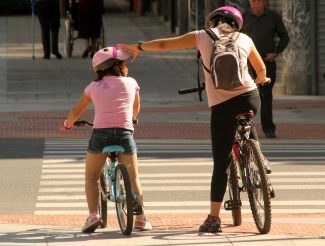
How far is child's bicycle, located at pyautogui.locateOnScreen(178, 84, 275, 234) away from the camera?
9383 mm

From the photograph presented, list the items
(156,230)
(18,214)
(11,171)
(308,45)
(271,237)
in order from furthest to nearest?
(308,45), (11,171), (18,214), (156,230), (271,237)

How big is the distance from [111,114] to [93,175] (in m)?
0.51

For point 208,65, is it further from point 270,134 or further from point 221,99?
point 270,134

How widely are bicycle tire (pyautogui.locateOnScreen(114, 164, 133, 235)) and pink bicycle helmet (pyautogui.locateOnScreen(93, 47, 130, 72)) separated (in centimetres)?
76

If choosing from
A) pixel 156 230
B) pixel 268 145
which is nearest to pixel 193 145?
pixel 268 145

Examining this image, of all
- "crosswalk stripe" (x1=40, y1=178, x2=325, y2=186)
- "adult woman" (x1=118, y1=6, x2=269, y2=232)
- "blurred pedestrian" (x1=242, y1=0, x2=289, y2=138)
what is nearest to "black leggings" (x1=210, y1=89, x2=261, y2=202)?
"adult woman" (x1=118, y1=6, x2=269, y2=232)

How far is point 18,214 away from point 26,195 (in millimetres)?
1224

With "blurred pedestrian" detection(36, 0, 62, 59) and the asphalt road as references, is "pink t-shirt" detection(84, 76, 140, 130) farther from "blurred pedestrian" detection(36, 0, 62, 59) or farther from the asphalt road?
"blurred pedestrian" detection(36, 0, 62, 59)

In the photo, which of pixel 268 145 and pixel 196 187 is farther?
pixel 268 145

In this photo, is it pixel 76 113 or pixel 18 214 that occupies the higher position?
Result: pixel 76 113

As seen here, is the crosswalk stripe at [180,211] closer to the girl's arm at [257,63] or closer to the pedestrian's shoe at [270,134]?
the girl's arm at [257,63]

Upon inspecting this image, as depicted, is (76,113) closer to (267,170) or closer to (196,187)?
(267,170)

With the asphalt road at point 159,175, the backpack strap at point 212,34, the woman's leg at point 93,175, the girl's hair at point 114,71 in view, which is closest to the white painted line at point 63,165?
the asphalt road at point 159,175

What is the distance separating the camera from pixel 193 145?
16.7 metres
